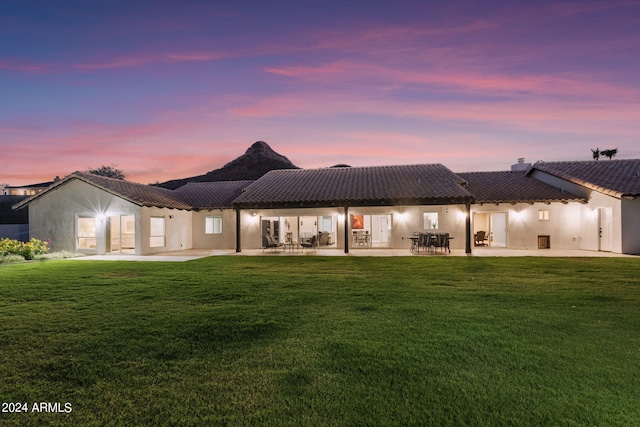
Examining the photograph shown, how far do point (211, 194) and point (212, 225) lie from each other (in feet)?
8.37

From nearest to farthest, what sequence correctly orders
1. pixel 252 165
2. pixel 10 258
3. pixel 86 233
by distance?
pixel 10 258 → pixel 86 233 → pixel 252 165

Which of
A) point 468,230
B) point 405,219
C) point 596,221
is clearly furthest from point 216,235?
point 596,221

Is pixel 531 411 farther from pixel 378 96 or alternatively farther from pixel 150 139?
pixel 150 139

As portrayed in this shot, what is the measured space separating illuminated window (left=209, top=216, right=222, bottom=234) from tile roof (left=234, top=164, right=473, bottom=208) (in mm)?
2582

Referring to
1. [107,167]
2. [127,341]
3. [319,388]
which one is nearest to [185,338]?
[127,341]

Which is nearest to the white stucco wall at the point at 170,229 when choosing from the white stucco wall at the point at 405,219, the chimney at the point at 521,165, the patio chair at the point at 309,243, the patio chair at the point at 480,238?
the white stucco wall at the point at 405,219

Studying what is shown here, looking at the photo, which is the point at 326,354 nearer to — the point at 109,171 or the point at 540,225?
the point at 540,225

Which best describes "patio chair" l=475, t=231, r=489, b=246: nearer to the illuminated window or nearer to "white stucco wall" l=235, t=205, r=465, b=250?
"white stucco wall" l=235, t=205, r=465, b=250

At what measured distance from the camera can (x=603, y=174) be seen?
17.3 metres

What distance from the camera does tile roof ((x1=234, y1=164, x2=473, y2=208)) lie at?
54.6ft

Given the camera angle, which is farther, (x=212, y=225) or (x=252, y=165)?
(x=252, y=165)

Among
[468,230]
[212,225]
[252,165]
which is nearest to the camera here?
[468,230]

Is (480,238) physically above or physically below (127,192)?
below

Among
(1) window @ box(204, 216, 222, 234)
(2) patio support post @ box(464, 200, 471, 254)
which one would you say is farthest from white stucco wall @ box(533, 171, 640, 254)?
(1) window @ box(204, 216, 222, 234)
